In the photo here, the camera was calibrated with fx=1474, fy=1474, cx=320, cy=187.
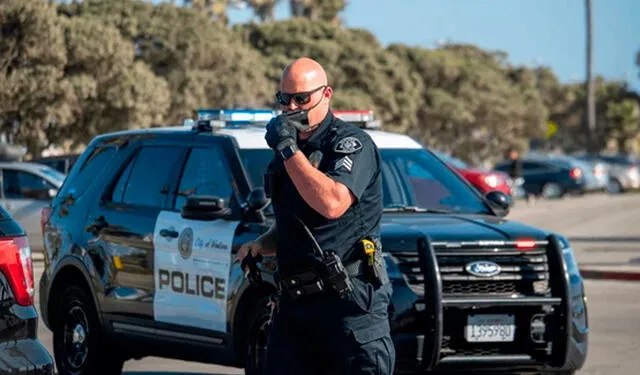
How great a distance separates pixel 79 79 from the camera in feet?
123

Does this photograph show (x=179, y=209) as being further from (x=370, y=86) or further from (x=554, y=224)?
(x=370, y=86)

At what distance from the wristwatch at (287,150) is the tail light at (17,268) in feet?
4.41

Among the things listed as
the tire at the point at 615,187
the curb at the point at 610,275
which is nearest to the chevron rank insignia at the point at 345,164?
the curb at the point at 610,275

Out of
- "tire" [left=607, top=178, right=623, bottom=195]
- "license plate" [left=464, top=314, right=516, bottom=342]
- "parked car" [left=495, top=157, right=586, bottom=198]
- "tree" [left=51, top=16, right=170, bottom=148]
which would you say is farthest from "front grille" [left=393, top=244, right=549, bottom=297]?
"tire" [left=607, top=178, right=623, bottom=195]

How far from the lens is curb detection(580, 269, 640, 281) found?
18.9 m

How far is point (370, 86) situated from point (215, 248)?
5331cm

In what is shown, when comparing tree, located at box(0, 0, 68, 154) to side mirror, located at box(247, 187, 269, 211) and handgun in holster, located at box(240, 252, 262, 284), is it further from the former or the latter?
handgun in holster, located at box(240, 252, 262, 284)

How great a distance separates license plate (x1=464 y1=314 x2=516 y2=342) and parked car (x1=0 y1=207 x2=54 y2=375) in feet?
9.96

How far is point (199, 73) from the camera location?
45406 mm

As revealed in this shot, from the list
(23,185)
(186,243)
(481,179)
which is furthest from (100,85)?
(186,243)

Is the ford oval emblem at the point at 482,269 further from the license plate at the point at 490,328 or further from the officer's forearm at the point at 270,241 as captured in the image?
the officer's forearm at the point at 270,241

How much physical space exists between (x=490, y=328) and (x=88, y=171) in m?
3.40

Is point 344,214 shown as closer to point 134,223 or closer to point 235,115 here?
point 134,223

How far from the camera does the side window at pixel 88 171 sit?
10.3 metres
